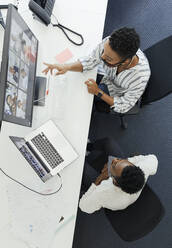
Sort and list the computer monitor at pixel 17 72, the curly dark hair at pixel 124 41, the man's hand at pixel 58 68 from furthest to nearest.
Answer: the man's hand at pixel 58 68 → the curly dark hair at pixel 124 41 → the computer monitor at pixel 17 72

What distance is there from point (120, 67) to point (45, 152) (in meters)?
0.65

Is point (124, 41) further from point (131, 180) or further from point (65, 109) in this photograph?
point (131, 180)

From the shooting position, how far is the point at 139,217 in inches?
45.4

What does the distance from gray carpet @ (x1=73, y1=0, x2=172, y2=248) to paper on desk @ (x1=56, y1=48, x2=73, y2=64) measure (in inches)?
28.9

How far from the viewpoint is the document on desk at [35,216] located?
1139mm

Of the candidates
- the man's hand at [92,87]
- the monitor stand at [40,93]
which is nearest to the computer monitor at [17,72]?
the monitor stand at [40,93]

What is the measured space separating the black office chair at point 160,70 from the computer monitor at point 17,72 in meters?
0.68

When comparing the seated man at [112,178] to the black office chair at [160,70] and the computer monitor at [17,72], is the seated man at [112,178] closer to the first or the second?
the black office chair at [160,70]

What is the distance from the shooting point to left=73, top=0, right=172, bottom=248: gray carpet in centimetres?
176

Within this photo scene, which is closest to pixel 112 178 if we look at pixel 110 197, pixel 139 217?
pixel 110 197

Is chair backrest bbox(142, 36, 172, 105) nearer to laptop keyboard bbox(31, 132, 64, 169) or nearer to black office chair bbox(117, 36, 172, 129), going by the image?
black office chair bbox(117, 36, 172, 129)

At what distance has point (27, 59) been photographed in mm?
1075

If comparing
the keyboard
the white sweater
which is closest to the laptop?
the white sweater

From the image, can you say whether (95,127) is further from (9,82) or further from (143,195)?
(9,82)
